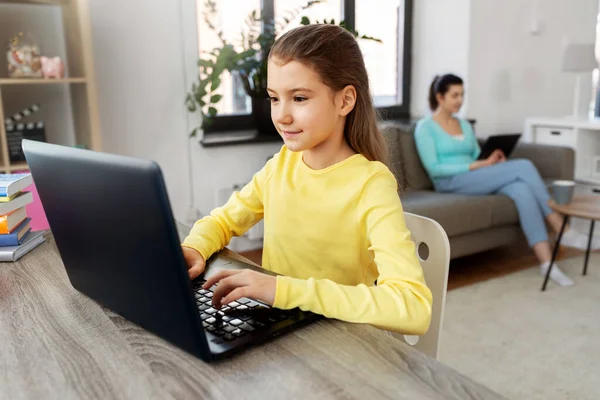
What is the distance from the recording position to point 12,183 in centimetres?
109

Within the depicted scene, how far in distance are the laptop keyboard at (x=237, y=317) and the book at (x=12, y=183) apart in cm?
50

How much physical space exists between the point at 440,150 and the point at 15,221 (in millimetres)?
2469

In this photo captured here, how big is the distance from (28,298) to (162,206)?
0.45 metres

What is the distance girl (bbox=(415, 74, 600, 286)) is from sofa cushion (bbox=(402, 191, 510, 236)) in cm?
11

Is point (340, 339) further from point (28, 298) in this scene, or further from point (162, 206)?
point (28, 298)

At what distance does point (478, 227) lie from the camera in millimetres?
2830

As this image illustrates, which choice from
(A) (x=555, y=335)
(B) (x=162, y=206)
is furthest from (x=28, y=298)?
(A) (x=555, y=335)

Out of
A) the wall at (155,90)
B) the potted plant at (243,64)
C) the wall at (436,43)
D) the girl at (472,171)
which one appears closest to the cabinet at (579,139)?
the girl at (472,171)

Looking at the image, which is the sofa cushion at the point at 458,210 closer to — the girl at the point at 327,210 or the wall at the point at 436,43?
the wall at the point at 436,43

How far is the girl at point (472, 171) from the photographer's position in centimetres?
291

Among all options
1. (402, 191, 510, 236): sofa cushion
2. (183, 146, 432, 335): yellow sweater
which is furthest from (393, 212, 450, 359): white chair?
(402, 191, 510, 236): sofa cushion

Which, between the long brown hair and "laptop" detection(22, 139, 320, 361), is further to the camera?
the long brown hair

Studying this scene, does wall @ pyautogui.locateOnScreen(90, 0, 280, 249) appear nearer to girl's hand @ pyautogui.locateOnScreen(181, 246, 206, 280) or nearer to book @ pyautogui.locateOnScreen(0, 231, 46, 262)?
book @ pyautogui.locateOnScreen(0, 231, 46, 262)

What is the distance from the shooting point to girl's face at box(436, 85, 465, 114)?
10.2ft
